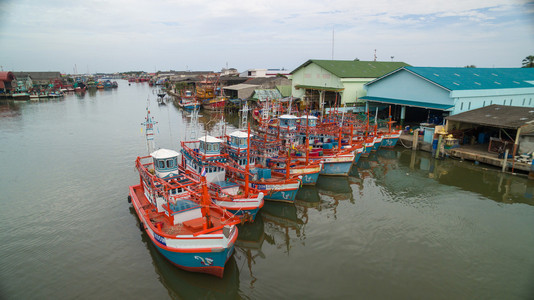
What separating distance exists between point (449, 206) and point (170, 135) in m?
36.3

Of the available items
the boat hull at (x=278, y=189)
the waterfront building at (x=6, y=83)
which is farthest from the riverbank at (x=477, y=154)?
the waterfront building at (x=6, y=83)

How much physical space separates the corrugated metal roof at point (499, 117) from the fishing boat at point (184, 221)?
2912 centimetres

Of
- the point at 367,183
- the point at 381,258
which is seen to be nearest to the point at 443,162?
the point at 367,183

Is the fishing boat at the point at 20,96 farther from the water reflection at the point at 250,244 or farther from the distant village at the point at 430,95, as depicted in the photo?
the water reflection at the point at 250,244

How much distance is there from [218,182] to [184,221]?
5240mm

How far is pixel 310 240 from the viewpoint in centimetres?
1741

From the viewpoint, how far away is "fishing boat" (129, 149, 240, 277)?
13188 millimetres

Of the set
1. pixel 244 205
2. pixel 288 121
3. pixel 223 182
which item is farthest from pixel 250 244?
pixel 288 121

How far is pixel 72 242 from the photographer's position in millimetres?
17062

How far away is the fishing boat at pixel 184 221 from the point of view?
13.2 meters

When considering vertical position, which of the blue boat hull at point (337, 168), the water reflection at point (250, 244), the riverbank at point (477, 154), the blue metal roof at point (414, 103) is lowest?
the water reflection at point (250, 244)

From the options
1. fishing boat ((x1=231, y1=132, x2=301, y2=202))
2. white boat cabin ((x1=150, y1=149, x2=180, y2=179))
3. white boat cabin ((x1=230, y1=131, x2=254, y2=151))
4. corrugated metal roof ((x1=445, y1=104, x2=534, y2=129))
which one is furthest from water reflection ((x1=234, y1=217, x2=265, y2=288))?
corrugated metal roof ((x1=445, y1=104, x2=534, y2=129))

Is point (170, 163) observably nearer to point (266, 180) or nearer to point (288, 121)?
point (266, 180)

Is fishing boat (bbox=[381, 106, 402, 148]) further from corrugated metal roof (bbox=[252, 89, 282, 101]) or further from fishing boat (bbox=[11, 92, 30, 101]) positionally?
fishing boat (bbox=[11, 92, 30, 101])
